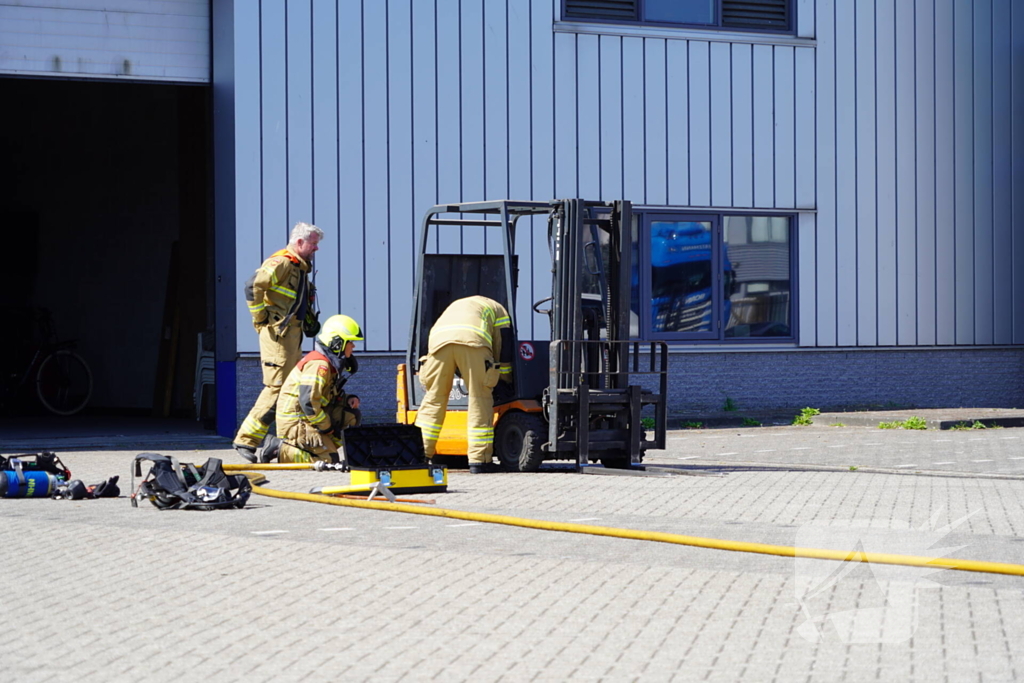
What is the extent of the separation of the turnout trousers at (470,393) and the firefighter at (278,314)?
4.82ft

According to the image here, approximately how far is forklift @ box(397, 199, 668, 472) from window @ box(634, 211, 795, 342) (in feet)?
17.9

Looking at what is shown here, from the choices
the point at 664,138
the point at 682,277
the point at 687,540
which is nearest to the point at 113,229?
the point at 664,138

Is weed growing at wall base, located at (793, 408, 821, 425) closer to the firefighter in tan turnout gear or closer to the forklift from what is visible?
the forklift

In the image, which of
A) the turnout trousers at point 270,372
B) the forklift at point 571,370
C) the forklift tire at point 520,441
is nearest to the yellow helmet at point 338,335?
the turnout trousers at point 270,372

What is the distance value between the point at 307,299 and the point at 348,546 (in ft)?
18.9

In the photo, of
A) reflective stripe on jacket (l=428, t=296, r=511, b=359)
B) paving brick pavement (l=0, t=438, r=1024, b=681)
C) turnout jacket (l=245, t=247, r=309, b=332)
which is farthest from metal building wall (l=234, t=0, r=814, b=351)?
paving brick pavement (l=0, t=438, r=1024, b=681)

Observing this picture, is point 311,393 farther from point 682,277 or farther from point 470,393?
point 682,277

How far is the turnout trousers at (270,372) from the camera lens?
504 inches

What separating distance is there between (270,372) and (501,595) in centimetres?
702

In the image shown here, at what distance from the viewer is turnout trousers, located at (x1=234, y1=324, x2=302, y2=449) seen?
12812mm

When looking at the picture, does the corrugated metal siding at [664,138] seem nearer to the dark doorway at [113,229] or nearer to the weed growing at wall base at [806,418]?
the weed growing at wall base at [806,418]

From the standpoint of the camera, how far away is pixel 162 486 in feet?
31.2

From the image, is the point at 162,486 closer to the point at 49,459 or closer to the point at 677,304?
the point at 49,459

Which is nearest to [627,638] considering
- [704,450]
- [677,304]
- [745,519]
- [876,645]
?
[876,645]
